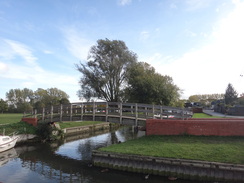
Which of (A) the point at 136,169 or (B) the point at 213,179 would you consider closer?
(B) the point at 213,179

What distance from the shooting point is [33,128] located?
23.9 m

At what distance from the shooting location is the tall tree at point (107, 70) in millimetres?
36906

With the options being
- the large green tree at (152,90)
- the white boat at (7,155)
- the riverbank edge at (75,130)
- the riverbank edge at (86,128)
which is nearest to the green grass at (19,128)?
the riverbank edge at (75,130)

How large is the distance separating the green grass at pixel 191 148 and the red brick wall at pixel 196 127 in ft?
1.52

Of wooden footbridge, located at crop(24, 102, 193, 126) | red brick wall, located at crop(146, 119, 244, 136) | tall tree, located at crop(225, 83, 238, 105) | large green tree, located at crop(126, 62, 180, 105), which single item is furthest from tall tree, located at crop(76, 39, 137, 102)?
tall tree, located at crop(225, 83, 238, 105)

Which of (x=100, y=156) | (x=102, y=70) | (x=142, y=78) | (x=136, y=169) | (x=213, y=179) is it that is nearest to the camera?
A: (x=213, y=179)

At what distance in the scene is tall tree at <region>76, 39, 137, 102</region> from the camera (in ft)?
121

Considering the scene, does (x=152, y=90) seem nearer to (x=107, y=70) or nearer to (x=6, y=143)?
(x=107, y=70)

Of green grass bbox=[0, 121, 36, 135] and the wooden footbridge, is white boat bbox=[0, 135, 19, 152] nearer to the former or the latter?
green grass bbox=[0, 121, 36, 135]

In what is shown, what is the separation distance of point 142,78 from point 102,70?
890cm

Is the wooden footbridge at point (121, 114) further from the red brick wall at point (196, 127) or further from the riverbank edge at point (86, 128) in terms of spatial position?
the riverbank edge at point (86, 128)

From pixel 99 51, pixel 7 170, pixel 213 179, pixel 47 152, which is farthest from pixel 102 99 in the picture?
pixel 213 179

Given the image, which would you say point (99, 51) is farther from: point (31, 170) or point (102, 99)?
point (31, 170)

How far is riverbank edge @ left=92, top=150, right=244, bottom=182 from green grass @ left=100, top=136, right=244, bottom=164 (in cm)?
30
